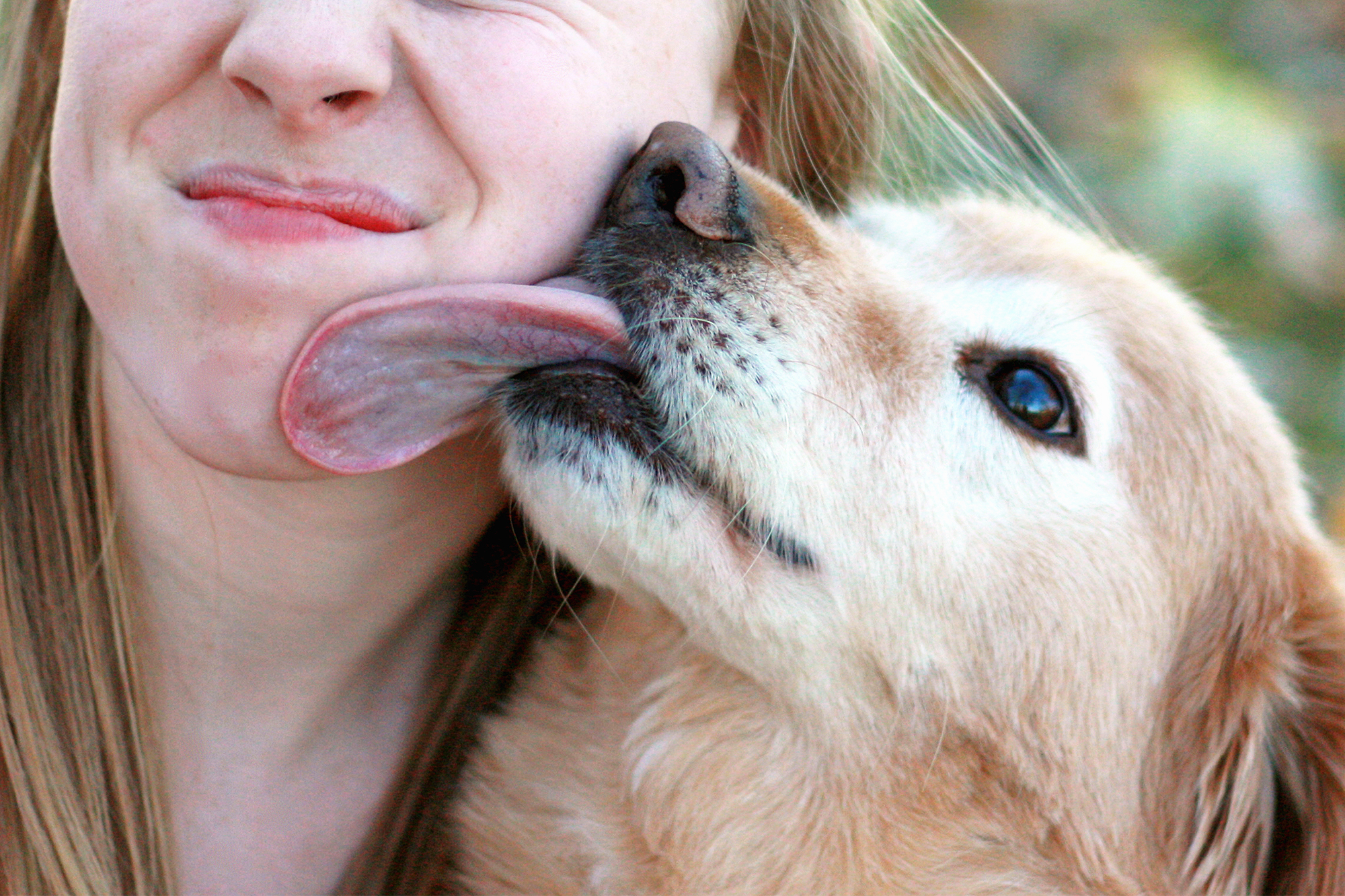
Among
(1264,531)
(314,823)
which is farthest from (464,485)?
(1264,531)

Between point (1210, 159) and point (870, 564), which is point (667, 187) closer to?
point (870, 564)

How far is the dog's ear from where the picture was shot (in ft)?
6.19

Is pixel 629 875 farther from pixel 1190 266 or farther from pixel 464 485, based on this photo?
pixel 1190 266

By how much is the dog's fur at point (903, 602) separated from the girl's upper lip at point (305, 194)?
282 millimetres

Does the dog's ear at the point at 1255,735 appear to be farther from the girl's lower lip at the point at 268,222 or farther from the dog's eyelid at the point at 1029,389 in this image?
the girl's lower lip at the point at 268,222

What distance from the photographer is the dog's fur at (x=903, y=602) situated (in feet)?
5.59

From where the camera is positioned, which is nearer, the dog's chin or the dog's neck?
the dog's chin

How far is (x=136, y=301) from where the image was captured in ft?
5.13

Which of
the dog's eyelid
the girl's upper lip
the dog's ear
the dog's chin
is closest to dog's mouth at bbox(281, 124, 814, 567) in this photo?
the dog's chin

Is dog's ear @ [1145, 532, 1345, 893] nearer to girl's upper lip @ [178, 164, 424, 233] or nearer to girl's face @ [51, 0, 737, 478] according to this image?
girl's face @ [51, 0, 737, 478]

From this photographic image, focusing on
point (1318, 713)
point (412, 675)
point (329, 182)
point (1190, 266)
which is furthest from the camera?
point (1190, 266)

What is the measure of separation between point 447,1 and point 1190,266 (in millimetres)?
3721

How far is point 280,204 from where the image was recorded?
4.97 feet

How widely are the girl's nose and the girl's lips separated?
7 cm
